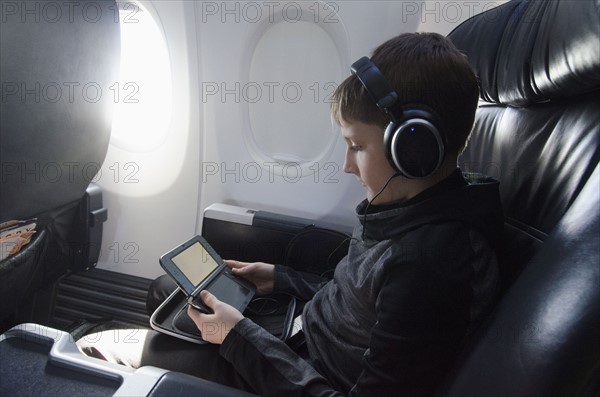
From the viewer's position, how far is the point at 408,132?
67cm

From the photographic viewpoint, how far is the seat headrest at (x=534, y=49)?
1.84 feet

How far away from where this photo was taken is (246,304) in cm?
114

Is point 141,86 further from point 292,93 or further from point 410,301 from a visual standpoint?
point 410,301

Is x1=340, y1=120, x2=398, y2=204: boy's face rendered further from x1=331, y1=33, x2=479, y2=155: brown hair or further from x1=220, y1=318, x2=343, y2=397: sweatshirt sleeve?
x1=220, y1=318, x2=343, y2=397: sweatshirt sleeve

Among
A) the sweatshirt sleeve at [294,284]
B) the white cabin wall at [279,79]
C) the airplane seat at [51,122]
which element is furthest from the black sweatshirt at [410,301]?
the white cabin wall at [279,79]

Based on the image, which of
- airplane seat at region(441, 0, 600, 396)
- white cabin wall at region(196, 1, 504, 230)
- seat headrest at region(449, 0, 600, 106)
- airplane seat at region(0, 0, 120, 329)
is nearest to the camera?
airplane seat at region(441, 0, 600, 396)

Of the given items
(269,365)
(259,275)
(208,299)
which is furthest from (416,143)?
(259,275)

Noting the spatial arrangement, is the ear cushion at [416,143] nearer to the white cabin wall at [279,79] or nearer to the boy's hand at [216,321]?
the boy's hand at [216,321]

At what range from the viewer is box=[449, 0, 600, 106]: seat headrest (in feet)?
1.84

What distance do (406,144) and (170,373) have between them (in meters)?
0.49

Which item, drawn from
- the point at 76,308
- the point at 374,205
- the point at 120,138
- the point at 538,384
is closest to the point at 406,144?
the point at 374,205

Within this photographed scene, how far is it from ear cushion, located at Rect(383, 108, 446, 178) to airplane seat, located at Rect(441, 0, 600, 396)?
193mm

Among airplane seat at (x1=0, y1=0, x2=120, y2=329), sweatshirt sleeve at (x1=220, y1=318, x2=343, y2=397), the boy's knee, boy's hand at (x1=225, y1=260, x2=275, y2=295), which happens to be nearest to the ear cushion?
sweatshirt sleeve at (x1=220, y1=318, x2=343, y2=397)

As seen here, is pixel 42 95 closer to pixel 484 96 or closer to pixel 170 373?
pixel 170 373
